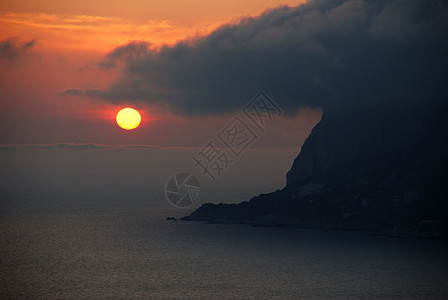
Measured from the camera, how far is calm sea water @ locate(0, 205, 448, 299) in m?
98.4

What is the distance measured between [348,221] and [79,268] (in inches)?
3589

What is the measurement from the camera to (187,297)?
93.2m

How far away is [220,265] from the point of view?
122812 mm

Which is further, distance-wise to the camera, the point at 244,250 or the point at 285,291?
the point at 244,250

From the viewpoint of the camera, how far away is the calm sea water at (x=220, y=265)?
98.4m

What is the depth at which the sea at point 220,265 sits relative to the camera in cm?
9812

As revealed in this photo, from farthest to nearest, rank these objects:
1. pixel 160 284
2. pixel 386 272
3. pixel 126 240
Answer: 1. pixel 126 240
2. pixel 386 272
3. pixel 160 284

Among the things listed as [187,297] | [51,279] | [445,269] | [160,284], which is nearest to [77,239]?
[51,279]

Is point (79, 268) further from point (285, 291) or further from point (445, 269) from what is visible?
point (445, 269)

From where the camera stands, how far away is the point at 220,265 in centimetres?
12281

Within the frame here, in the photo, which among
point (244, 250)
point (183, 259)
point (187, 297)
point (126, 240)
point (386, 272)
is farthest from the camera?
point (126, 240)

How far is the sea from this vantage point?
322 feet

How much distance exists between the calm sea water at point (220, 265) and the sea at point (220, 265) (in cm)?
18

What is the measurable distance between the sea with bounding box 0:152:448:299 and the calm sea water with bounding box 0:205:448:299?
0.18 metres
